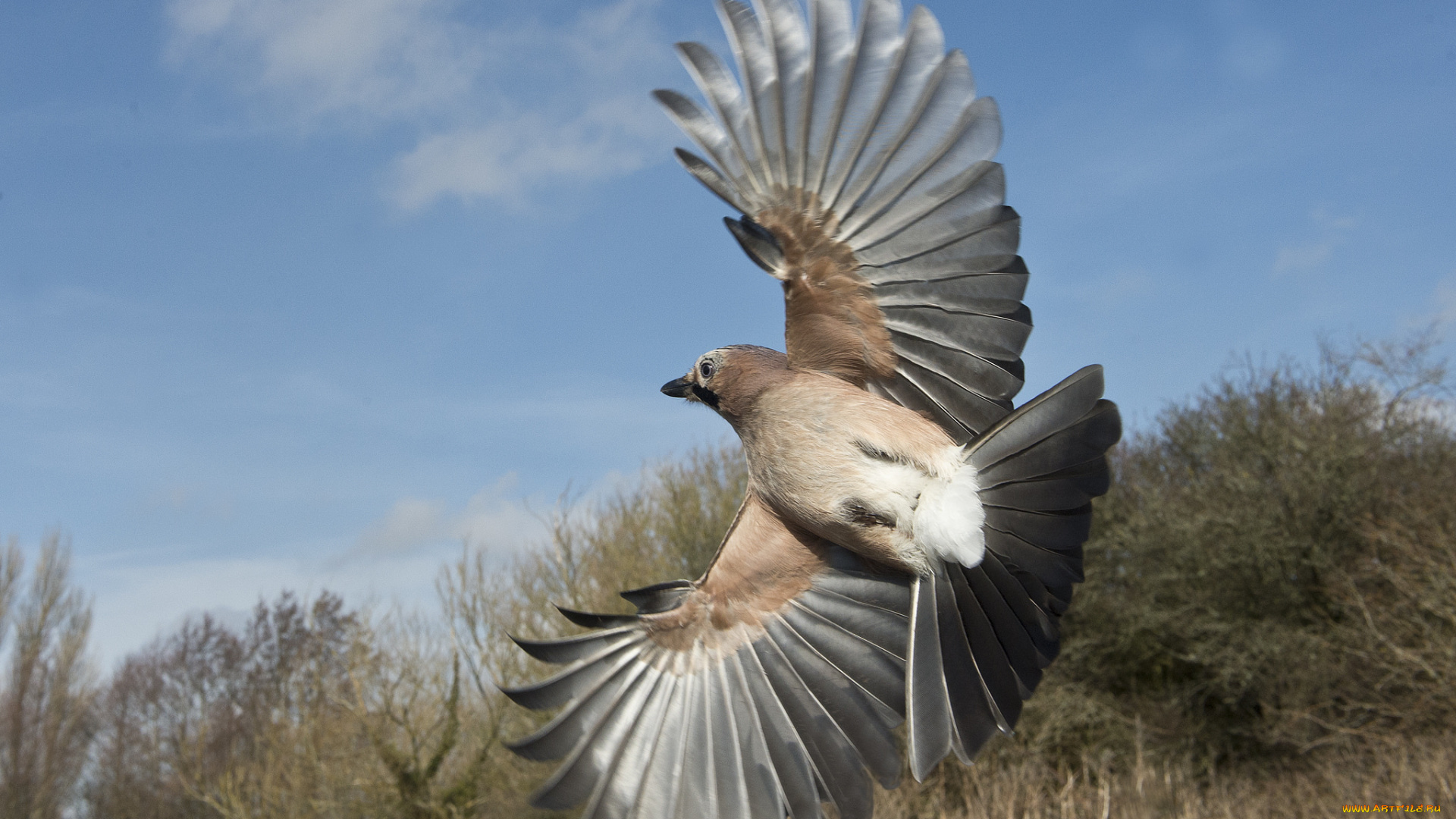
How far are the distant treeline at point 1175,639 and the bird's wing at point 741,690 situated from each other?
7908mm

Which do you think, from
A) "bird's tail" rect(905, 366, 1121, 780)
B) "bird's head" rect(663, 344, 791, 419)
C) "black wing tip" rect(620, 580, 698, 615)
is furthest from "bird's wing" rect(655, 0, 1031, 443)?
"black wing tip" rect(620, 580, 698, 615)

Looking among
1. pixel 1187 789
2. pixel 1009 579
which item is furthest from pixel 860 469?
pixel 1187 789

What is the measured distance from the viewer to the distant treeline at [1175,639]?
13555 mm

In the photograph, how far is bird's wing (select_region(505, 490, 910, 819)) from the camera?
3602mm

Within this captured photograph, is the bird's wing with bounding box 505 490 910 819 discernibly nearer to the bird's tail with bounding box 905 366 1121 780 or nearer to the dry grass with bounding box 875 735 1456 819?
the bird's tail with bounding box 905 366 1121 780

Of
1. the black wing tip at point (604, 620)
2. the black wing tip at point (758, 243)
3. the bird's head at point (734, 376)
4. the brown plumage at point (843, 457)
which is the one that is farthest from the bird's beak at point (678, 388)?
the black wing tip at point (604, 620)

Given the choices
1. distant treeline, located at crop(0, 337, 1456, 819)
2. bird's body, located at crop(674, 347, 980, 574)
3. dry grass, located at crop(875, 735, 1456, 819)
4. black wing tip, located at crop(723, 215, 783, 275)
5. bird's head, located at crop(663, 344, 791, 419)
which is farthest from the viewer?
distant treeline, located at crop(0, 337, 1456, 819)

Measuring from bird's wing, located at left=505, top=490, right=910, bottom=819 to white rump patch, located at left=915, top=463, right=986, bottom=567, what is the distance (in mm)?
672

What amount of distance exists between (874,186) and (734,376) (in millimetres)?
866

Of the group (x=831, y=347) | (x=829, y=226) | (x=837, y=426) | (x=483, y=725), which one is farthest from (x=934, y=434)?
(x=483, y=725)

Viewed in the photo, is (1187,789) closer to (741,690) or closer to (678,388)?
(741,690)

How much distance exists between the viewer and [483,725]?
14219 mm

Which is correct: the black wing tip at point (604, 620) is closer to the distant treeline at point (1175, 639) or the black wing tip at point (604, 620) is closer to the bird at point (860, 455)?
the bird at point (860, 455)

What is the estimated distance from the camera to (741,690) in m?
3.90
